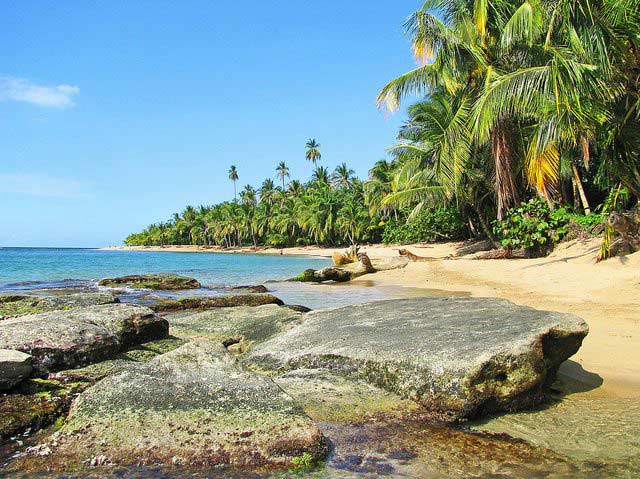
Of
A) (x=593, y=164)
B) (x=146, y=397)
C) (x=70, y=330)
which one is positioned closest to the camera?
(x=146, y=397)

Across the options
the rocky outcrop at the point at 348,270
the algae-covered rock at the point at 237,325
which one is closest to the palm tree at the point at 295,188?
the rocky outcrop at the point at 348,270

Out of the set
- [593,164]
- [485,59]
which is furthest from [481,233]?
[485,59]

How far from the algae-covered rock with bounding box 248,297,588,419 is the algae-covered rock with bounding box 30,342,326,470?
1.06m

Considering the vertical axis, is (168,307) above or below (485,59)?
below

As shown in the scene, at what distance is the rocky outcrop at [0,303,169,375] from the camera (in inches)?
179

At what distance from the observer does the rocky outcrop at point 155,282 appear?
17164 millimetres

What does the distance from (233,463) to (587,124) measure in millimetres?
10410

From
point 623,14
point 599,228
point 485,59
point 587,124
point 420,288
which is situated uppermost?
point 485,59

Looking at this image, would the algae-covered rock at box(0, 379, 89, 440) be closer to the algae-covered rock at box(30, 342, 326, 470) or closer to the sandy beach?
the algae-covered rock at box(30, 342, 326, 470)

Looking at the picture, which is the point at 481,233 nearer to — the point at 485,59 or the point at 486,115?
the point at 485,59

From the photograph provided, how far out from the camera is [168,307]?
10.7m

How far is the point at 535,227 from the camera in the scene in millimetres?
16719

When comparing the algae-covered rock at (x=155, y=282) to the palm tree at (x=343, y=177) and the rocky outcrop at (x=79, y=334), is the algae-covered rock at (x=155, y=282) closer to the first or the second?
the rocky outcrop at (x=79, y=334)

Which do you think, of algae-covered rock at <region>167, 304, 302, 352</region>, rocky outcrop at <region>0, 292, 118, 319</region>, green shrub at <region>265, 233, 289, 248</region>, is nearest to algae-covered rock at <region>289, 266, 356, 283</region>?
rocky outcrop at <region>0, 292, 118, 319</region>
